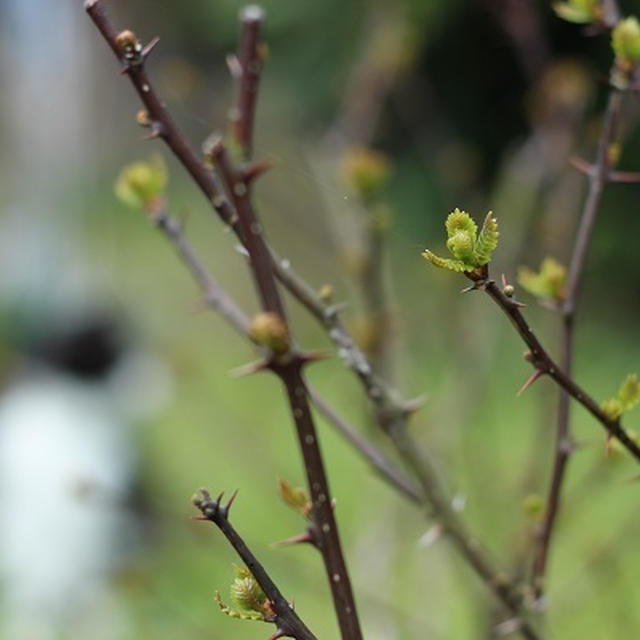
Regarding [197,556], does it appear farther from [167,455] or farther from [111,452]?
[167,455]

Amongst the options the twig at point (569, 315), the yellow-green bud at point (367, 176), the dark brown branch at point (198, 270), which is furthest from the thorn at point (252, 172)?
the yellow-green bud at point (367, 176)

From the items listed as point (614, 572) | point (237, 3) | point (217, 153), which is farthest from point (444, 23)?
point (217, 153)

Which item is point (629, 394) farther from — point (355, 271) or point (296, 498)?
point (355, 271)

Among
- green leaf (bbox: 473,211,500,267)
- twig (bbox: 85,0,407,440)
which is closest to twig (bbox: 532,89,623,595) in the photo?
twig (bbox: 85,0,407,440)

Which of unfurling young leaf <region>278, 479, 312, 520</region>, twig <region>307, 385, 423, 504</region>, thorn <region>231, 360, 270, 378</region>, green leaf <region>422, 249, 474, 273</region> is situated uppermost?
twig <region>307, 385, 423, 504</region>

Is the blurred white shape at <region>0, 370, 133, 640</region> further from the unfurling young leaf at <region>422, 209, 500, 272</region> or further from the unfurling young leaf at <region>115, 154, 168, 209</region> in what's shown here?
the unfurling young leaf at <region>422, 209, 500, 272</region>

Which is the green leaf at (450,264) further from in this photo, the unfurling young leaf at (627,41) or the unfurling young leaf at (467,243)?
the unfurling young leaf at (627,41)

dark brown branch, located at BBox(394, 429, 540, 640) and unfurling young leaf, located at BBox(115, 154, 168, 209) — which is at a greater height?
unfurling young leaf, located at BBox(115, 154, 168, 209)
